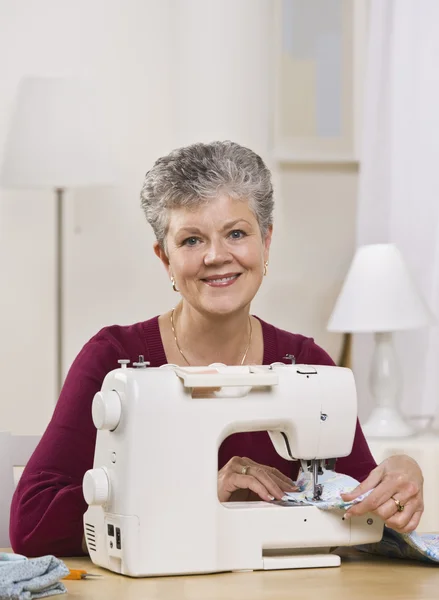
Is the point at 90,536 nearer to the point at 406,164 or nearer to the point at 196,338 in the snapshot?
the point at 196,338

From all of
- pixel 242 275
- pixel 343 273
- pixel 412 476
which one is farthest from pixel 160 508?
pixel 343 273

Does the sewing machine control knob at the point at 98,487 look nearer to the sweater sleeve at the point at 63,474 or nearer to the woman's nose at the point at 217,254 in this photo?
the sweater sleeve at the point at 63,474

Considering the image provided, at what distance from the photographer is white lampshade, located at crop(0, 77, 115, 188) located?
10.7ft

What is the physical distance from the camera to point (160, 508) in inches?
58.2

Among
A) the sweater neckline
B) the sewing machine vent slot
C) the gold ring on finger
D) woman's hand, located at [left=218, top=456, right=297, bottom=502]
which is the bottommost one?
the sewing machine vent slot

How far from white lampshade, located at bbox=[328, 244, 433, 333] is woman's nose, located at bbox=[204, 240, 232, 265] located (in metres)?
1.36

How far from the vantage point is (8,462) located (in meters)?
2.17

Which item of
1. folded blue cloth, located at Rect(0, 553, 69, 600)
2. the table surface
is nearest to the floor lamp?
the table surface

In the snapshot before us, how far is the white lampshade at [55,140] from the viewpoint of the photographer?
10.7 ft

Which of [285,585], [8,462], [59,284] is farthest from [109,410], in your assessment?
[59,284]

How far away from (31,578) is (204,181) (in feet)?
2.58

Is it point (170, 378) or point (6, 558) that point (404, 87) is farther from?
point (6, 558)

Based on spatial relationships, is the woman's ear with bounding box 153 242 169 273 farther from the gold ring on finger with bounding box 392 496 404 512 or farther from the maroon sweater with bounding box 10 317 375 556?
the gold ring on finger with bounding box 392 496 404 512

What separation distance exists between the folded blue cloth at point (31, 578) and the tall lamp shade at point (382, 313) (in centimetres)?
188
